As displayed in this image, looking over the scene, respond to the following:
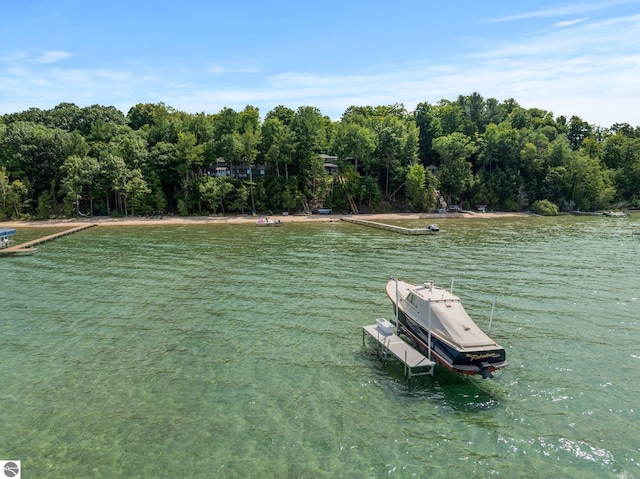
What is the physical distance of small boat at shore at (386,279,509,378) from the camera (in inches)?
690

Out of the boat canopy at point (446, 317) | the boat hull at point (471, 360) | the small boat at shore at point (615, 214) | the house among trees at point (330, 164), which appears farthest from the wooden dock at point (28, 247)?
the small boat at shore at point (615, 214)

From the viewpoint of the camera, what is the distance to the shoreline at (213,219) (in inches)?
2982

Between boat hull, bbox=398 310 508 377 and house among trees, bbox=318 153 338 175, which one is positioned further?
house among trees, bbox=318 153 338 175

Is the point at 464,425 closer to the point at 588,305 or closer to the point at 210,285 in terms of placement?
the point at 588,305

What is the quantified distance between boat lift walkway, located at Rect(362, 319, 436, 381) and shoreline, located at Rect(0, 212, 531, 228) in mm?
60017

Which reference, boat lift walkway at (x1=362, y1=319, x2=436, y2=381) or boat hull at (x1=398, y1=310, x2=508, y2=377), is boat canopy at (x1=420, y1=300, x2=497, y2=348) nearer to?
boat hull at (x1=398, y1=310, x2=508, y2=377)

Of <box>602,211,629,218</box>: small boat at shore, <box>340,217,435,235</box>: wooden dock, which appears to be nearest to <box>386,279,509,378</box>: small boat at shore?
<box>340,217,435,235</box>: wooden dock

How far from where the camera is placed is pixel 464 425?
1548 centimetres

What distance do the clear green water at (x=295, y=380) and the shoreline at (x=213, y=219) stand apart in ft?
129

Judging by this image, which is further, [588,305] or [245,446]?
[588,305]

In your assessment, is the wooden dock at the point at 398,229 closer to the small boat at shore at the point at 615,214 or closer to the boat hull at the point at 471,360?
the boat hull at the point at 471,360

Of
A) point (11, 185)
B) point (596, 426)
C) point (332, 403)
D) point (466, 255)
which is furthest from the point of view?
point (11, 185)

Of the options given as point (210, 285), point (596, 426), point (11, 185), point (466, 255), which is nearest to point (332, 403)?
point (596, 426)

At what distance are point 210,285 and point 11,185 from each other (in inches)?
2767
